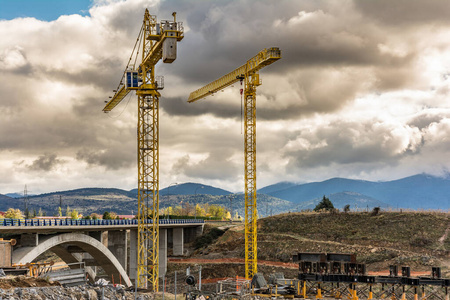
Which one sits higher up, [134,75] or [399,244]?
[134,75]

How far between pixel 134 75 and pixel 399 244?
55218 millimetres

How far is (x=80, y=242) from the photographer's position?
7238 centimetres

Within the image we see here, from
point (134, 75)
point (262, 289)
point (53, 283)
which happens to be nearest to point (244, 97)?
point (134, 75)

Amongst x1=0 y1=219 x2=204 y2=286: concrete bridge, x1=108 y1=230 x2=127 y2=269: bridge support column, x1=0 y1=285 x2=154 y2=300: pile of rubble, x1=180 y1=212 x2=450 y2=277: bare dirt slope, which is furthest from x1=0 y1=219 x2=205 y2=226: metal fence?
x1=0 y1=285 x2=154 y2=300: pile of rubble

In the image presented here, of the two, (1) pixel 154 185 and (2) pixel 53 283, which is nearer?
(2) pixel 53 283

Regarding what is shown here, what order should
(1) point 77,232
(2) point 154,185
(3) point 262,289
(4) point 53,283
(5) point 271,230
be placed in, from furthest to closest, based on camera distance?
(5) point 271,230, (2) point 154,185, (1) point 77,232, (3) point 262,289, (4) point 53,283

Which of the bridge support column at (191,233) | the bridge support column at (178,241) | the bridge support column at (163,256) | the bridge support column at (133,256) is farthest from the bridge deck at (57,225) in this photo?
the bridge support column at (191,233)

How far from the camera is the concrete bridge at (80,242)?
60.0m

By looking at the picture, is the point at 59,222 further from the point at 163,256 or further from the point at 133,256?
the point at 163,256

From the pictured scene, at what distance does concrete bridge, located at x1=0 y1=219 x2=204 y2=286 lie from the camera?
60.0 metres

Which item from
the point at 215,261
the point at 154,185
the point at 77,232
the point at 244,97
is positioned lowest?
the point at 215,261

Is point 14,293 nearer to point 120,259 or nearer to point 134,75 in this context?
point 134,75

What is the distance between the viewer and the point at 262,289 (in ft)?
157

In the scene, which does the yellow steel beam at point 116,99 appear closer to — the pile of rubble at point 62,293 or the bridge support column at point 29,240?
the bridge support column at point 29,240
